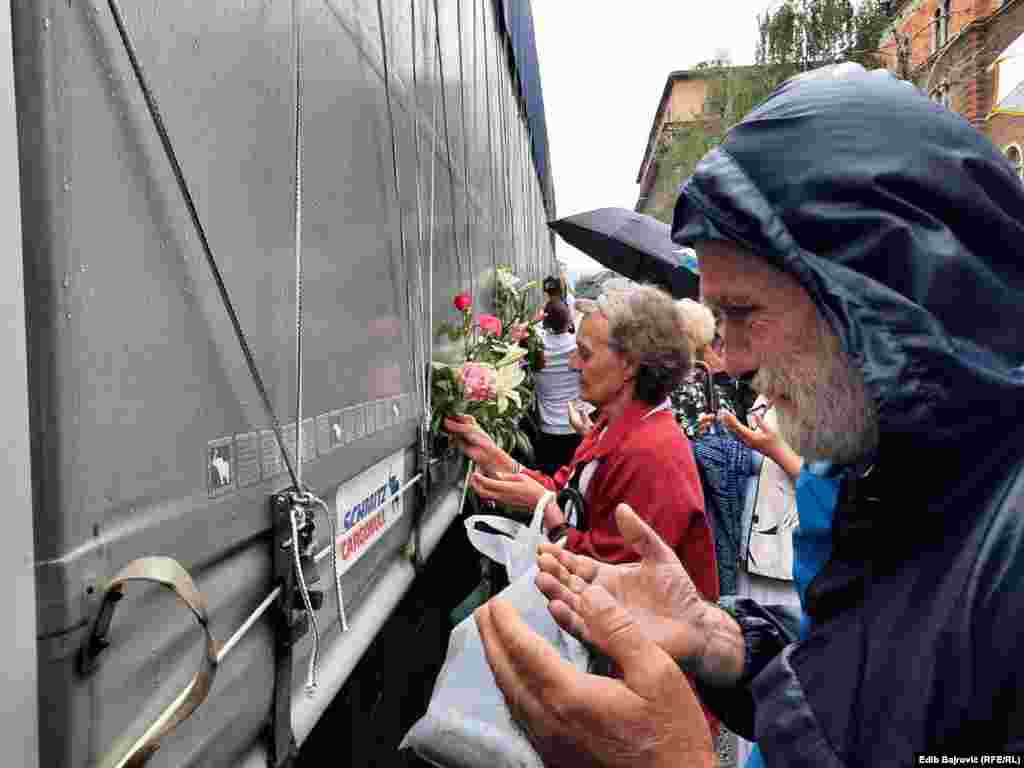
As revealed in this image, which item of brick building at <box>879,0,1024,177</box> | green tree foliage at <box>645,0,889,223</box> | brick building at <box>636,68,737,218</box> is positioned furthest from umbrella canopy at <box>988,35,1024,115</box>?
brick building at <box>636,68,737,218</box>

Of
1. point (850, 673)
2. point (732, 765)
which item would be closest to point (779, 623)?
point (850, 673)

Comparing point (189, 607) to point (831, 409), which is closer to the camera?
point (189, 607)

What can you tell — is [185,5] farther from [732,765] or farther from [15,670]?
[732,765]

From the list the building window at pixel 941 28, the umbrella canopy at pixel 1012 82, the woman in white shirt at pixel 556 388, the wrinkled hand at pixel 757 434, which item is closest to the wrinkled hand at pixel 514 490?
the wrinkled hand at pixel 757 434

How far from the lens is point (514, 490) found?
262 centimetres

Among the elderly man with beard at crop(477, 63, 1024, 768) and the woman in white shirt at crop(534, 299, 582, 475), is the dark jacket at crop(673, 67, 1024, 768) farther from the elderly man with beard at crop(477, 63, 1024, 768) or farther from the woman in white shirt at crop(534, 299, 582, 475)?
the woman in white shirt at crop(534, 299, 582, 475)

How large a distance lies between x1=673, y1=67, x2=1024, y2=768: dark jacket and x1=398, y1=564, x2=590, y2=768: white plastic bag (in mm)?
351

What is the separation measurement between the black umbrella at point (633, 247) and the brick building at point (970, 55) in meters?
17.5

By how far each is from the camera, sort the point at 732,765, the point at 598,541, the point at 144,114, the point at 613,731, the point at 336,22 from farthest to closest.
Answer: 1. the point at 732,765
2. the point at 598,541
3. the point at 336,22
4. the point at 613,731
5. the point at 144,114

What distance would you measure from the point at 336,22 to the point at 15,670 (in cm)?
141

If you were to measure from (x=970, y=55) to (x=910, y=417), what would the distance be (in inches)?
1234

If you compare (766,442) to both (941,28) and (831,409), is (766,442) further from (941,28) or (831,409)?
(941,28)

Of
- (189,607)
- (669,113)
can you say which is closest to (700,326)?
(189,607)

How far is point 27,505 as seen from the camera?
25.3 inches
